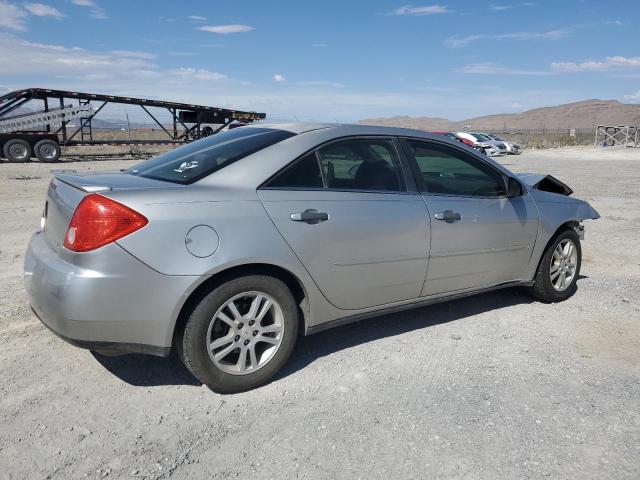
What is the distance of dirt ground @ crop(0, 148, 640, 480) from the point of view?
2674 millimetres

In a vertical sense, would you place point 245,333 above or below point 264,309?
below

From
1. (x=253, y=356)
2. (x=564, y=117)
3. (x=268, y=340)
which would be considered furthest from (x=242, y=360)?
(x=564, y=117)

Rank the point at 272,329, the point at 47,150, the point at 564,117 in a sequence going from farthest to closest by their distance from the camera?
the point at 564,117, the point at 47,150, the point at 272,329

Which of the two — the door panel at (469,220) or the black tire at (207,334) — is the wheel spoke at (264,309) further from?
the door panel at (469,220)

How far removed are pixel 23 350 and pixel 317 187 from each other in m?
2.27

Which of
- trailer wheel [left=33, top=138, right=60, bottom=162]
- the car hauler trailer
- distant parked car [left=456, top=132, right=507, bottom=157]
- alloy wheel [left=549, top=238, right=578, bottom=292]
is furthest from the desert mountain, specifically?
alloy wheel [left=549, top=238, right=578, bottom=292]

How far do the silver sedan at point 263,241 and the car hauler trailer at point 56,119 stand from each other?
19825mm

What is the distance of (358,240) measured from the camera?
3.59m

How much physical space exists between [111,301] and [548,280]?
12.2 feet

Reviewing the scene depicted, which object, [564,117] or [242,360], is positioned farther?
[564,117]

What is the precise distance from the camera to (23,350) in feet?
12.3

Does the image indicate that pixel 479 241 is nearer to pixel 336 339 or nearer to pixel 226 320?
pixel 336 339

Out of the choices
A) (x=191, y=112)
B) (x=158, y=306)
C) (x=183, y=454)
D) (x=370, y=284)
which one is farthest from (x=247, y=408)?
(x=191, y=112)

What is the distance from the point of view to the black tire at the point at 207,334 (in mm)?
3072
